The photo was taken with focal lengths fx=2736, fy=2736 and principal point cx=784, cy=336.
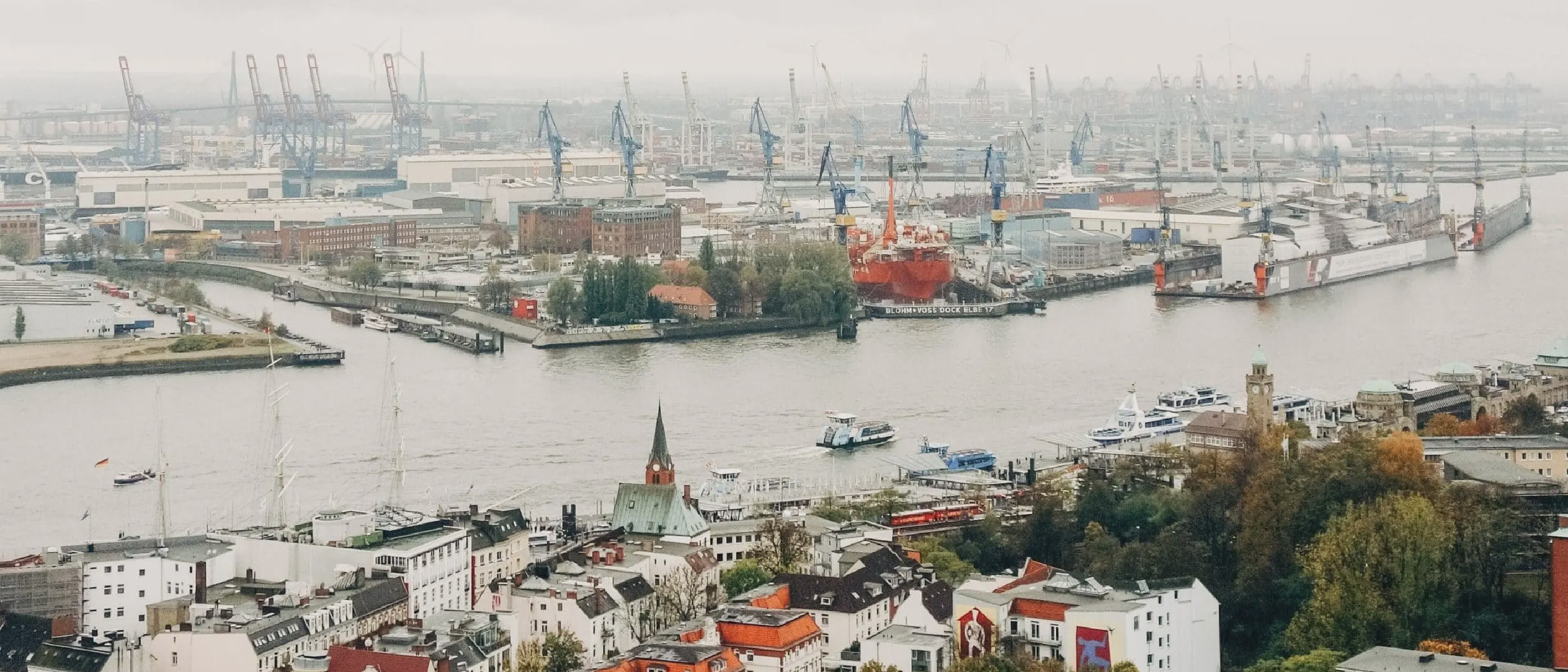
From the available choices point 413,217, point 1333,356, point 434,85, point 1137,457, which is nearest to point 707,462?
point 1137,457

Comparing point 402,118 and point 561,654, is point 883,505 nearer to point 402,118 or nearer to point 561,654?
point 561,654

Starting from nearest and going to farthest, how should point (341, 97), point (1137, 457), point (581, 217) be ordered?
point (1137, 457), point (581, 217), point (341, 97)

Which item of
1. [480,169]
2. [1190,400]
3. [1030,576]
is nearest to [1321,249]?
[1190,400]

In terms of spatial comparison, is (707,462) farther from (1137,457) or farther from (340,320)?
(340,320)

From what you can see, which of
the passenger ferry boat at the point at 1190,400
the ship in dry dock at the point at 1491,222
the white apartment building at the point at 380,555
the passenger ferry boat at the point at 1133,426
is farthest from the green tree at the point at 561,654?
the ship in dry dock at the point at 1491,222

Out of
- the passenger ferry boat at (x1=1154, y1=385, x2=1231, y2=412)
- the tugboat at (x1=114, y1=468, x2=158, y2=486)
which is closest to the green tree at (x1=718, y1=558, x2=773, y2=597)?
the tugboat at (x1=114, y1=468, x2=158, y2=486)

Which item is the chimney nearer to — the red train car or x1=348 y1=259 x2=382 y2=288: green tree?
the red train car
